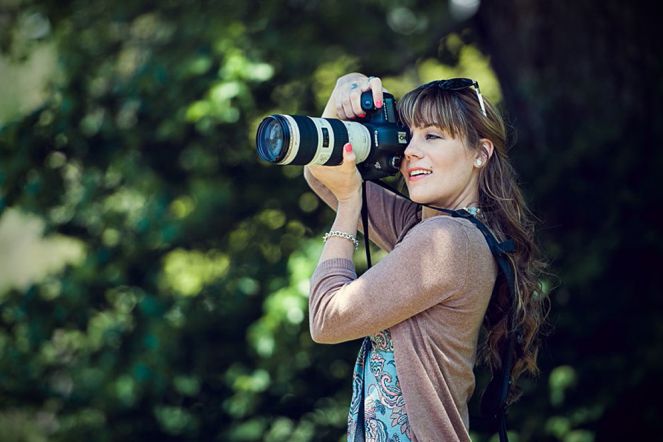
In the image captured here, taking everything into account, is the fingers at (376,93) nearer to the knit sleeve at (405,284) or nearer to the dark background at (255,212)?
the knit sleeve at (405,284)

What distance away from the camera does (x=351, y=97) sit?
224 centimetres

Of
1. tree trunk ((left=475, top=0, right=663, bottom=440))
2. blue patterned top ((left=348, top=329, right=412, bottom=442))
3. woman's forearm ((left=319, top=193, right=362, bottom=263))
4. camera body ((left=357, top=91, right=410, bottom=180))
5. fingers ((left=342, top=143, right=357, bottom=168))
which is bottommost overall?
blue patterned top ((left=348, top=329, right=412, bottom=442))

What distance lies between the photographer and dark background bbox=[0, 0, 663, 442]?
3689mm

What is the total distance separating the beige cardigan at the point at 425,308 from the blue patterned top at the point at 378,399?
6 centimetres

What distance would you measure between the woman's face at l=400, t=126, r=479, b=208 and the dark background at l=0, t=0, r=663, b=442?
154 centimetres

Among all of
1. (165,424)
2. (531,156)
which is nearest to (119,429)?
(165,424)

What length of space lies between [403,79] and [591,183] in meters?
1.01

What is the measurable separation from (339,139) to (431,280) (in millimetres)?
393

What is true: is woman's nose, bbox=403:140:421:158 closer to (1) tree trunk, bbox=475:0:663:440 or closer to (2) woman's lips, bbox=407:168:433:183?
(2) woman's lips, bbox=407:168:433:183

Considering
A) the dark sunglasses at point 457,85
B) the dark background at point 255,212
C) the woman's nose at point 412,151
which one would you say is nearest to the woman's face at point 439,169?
the woman's nose at point 412,151

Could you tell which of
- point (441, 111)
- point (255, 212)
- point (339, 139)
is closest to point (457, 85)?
point (441, 111)

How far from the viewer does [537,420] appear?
369 cm

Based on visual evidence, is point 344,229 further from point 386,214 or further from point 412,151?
point 386,214

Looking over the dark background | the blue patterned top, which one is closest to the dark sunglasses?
the blue patterned top
